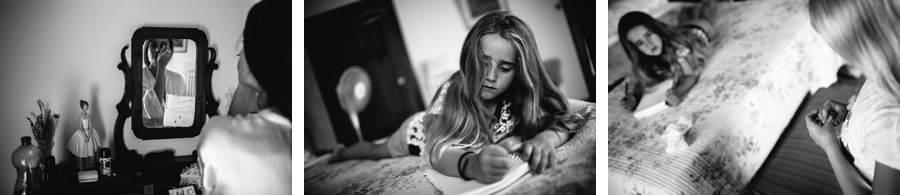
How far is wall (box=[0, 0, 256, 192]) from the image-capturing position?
247 centimetres

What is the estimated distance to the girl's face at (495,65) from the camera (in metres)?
2.97

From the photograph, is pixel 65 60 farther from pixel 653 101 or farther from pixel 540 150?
pixel 653 101

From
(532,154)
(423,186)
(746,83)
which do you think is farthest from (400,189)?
(746,83)

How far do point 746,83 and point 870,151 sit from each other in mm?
508

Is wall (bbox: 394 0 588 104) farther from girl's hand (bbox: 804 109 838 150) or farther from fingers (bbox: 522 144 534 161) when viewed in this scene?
girl's hand (bbox: 804 109 838 150)

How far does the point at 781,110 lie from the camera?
300 centimetres

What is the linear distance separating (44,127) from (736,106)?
2461mm

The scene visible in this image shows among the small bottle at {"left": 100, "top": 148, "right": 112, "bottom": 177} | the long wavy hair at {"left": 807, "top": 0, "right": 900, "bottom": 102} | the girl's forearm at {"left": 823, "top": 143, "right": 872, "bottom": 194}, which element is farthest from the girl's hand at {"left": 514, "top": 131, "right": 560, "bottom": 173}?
the small bottle at {"left": 100, "top": 148, "right": 112, "bottom": 177}

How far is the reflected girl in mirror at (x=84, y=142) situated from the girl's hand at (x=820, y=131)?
8.23 feet

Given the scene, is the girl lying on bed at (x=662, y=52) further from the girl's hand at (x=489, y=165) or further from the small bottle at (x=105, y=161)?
the small bottle at (x=105, y=161)

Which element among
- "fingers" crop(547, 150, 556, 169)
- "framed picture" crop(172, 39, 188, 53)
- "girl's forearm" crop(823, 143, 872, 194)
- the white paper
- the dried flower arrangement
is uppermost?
"framed picture" crop(172, 39, 188, 53)

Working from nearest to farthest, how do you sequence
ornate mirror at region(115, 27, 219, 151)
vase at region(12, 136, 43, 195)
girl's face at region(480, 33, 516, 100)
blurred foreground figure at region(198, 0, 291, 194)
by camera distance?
vase at region(12, 136, 43, 195), ornate mirror at region(115, 27, 219, 151), blurred foreground figure at region(198, 0, 291, 194), girl's face at region(480, 33, 516, 100)

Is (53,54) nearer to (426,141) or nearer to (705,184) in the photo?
(426,141)

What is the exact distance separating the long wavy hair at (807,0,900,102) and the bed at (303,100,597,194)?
994mm
